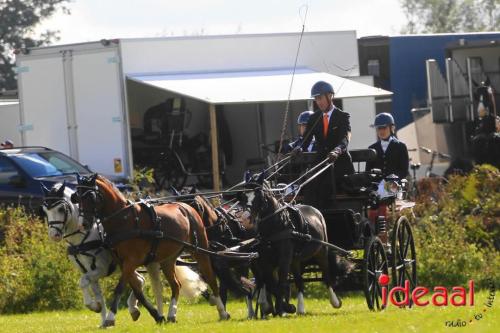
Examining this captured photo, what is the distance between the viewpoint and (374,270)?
15656 mm

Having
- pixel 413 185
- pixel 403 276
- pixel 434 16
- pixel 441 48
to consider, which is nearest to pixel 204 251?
pixel 403 276

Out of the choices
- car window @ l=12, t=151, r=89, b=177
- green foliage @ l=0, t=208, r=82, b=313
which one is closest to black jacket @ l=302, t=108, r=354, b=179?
green foliage @ l=0, t=208, r=82, b=313

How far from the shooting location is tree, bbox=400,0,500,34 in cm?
7369

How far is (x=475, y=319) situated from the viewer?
1334 cm

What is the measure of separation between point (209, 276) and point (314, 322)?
1992 millimetres

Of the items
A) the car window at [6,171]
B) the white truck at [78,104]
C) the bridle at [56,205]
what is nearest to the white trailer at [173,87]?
the white truck at [78,104]

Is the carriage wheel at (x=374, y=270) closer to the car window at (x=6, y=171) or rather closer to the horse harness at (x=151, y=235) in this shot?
the horse harness at (x=151, y=235)

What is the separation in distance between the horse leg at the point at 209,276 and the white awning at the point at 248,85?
1020cm

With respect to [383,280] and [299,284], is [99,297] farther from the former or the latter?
[383,280]

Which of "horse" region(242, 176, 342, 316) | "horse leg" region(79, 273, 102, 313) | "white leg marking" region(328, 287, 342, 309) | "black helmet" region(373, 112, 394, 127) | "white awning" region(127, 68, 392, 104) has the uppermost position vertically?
"white awning" region(127, 68, 392, 104)

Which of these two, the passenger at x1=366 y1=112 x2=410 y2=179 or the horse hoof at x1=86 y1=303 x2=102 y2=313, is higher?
the passenger at x1=366 y1=112 x2=410 y2=179

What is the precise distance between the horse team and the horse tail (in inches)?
0.5

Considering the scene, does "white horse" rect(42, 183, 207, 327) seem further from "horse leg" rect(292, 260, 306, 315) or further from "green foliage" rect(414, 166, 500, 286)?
"green foliage" rect(414, 166, 500, 286)

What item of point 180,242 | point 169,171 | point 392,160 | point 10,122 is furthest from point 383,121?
point 10,122
